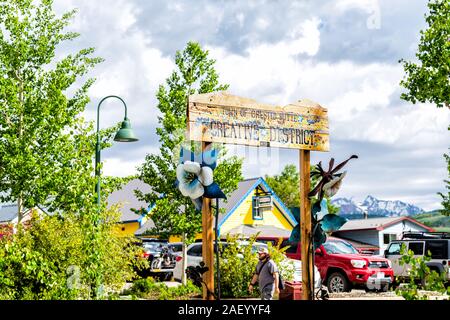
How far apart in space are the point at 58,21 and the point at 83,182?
1573 cm

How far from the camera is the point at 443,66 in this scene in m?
24.4

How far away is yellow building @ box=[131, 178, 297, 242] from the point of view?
3441cm

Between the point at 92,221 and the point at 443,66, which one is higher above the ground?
the point at 443,66

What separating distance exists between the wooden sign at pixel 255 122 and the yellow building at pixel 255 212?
26144 mm

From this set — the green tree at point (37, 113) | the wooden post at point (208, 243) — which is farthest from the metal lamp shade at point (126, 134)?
the wooden post at point (208, 243)

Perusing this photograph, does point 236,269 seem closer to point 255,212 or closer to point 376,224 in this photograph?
point 255,212

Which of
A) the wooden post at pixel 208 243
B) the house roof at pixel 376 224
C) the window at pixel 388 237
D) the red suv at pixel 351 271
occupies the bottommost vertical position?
the red suv at pixel 351 271

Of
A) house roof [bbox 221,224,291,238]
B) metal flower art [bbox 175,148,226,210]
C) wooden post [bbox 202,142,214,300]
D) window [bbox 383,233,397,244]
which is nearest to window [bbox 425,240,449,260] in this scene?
house roof [bbox 221,224,291,238]

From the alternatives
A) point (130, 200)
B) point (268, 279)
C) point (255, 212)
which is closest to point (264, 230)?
point (255, 212)

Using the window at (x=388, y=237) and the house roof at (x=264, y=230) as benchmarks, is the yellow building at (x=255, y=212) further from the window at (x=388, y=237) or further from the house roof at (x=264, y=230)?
the window at (x=388, y=237)

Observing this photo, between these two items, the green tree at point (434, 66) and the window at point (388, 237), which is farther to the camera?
the window at point (388, 237)

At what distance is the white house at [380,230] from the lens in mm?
47344
